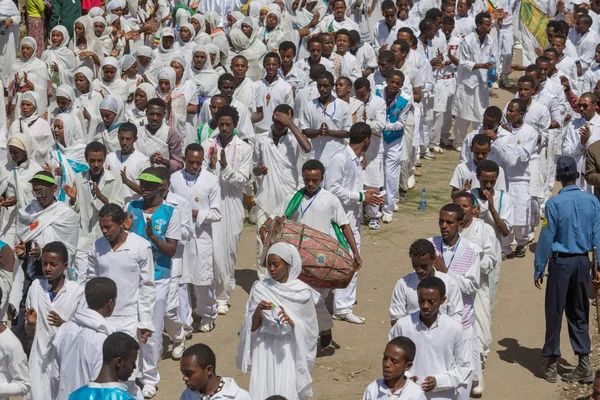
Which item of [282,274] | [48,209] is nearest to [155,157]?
[48,209]

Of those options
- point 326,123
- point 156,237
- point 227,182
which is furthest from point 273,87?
point 156,237

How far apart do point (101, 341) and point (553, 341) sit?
4883 mm

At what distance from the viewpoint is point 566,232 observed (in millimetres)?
10805

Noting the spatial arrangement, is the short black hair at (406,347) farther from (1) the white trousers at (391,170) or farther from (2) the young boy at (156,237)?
(1) the white trousers at (391,170)

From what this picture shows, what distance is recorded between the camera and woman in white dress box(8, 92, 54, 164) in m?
12.4

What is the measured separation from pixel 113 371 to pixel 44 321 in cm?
180

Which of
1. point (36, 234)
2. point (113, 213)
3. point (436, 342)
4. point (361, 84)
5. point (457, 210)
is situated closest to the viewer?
point (436, 342)

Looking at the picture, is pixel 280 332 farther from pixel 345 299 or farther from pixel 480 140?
pixel 480 140

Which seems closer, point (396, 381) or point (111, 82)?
point (396, 381)

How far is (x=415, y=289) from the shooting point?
29.0ft

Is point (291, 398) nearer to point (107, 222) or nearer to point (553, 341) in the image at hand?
point (107, 222)

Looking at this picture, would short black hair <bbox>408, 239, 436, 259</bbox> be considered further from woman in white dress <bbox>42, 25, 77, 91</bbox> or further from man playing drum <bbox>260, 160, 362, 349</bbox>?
woman in white dress <bbox>42, 25, 77, 91</bbox>

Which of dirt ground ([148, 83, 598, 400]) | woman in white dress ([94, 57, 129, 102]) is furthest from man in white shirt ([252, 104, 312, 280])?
woman in white dress ([94, 57, 129, 102])

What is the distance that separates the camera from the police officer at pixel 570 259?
10781 mm
